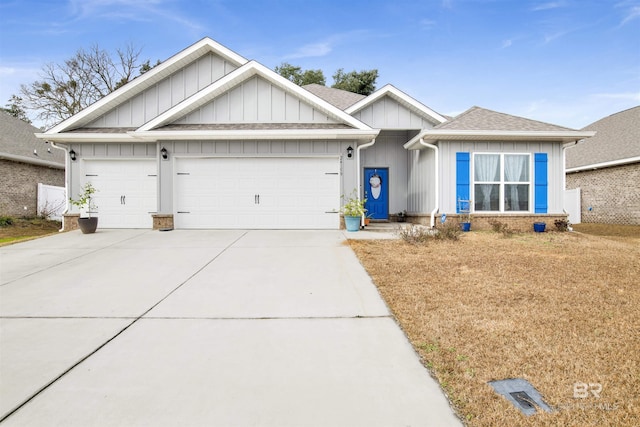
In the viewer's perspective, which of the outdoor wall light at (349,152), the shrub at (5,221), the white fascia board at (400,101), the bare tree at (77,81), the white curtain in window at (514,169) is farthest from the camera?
the bare tree at (77,81)

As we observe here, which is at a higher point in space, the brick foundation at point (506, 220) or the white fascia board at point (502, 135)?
the white fascia board at point (502, 135)

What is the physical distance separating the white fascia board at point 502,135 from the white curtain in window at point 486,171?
0.59 meters

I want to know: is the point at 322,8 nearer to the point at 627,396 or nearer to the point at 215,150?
the point at 215,150

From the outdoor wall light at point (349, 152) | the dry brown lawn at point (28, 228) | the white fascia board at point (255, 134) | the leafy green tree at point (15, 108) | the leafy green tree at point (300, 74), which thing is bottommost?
the dry brown lawn at point (28, 228)

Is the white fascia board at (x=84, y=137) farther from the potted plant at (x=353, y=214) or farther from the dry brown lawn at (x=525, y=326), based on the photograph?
the dry brown lawn at (x=525, y=326)

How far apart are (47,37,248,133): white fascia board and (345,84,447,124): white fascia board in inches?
167

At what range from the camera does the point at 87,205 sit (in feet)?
34.5

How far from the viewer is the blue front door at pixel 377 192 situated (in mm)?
13188

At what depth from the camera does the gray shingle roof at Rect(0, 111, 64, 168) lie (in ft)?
45.8

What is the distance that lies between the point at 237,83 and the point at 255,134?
198 cm

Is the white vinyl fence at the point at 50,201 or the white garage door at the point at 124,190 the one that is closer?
the white garage door at the point at 124,190

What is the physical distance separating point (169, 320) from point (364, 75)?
84.9 ft

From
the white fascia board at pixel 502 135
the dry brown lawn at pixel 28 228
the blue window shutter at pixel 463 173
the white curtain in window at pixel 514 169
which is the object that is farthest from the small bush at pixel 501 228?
the dry brown lawn at pixel 28 228

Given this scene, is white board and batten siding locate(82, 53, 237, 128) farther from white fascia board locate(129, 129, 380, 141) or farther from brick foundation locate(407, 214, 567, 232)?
brick foundation locate(407, 214, 567, 232)
